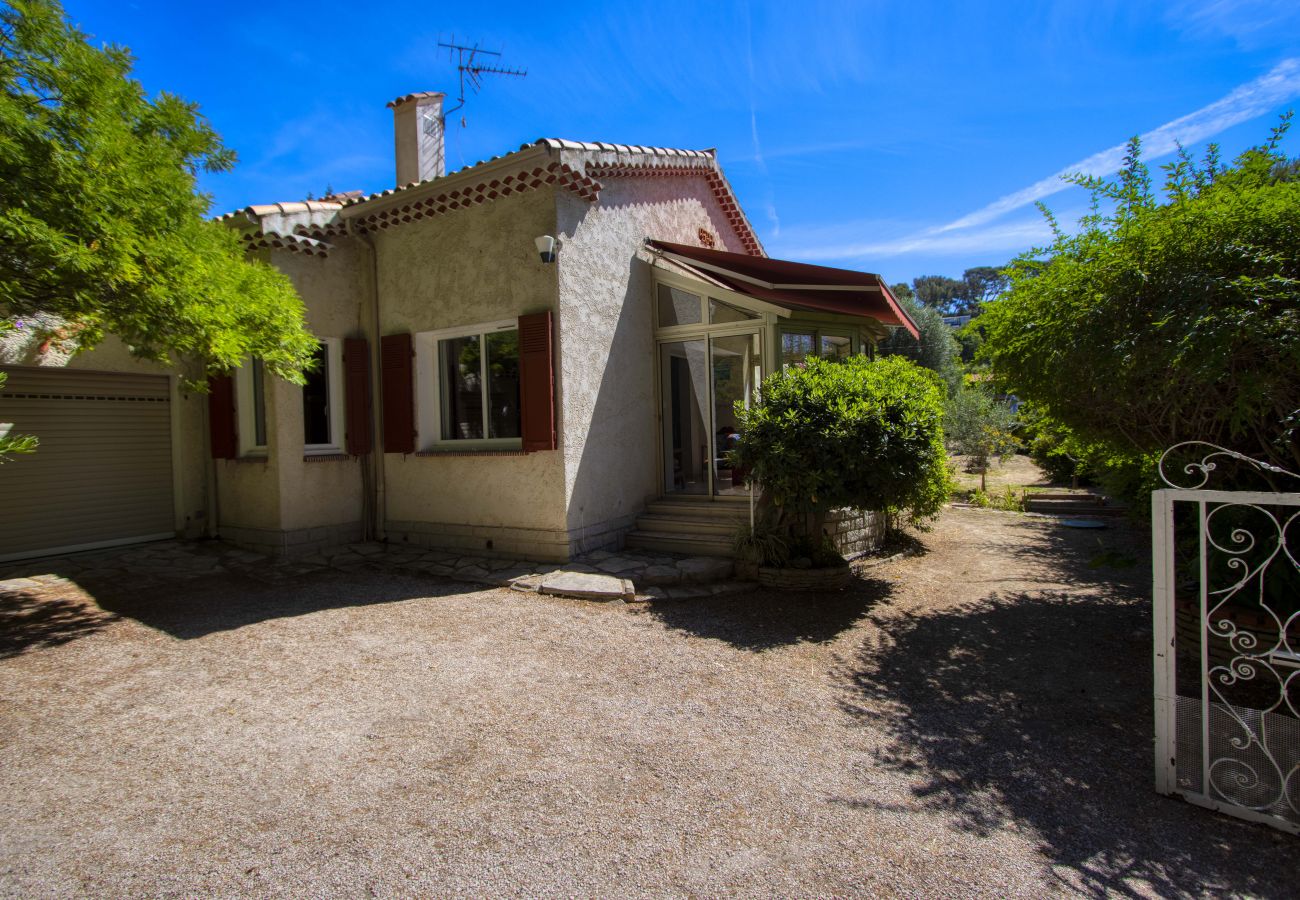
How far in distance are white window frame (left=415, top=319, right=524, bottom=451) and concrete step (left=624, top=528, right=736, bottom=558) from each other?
2.32 metres

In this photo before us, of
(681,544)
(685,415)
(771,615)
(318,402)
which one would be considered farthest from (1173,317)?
(318,402)

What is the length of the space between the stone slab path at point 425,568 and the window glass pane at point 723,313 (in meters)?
3.68

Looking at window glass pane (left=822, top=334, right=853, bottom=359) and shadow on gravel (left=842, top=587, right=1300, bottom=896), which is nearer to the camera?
shadow on gravel (left=842, top=587, right=1300, bottom=896)

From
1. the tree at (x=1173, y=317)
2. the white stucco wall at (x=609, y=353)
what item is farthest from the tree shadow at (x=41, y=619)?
the tree at (x=1173, y=317)

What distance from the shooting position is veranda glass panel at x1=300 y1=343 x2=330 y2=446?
1003 centimetres

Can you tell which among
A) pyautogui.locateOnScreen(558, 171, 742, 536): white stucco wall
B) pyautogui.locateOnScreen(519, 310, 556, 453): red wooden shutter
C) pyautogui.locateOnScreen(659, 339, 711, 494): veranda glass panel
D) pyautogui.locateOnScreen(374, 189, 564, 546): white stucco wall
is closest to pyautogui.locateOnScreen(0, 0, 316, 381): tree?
pyautogui.locateOnScreen(519, 310, 556, 453): red wooden shutter

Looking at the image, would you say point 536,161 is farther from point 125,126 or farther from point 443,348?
point 125,126

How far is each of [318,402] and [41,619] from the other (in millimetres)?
4411

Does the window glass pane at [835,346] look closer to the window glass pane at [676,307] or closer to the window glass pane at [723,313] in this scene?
the window glass pane at [723,313]

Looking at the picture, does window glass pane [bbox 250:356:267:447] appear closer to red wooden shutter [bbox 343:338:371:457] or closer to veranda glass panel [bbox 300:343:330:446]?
veranda glass panel [bbox 300:343:330:446]

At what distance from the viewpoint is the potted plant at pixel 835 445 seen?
7258 millimetres

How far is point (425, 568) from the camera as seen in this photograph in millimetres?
8914

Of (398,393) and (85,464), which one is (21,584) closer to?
(85,464)

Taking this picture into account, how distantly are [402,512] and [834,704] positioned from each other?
25.1ft
